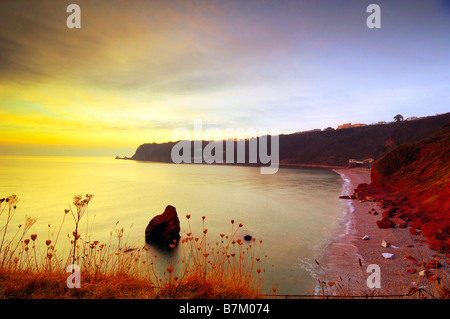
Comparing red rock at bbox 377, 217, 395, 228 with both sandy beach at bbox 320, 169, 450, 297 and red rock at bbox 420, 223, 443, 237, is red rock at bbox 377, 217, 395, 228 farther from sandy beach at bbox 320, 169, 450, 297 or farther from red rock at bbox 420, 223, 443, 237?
red rock at bbox 420, 223, 443, 237

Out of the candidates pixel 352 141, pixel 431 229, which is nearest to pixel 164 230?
pixel 431 229

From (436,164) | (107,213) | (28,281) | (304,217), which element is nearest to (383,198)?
(436,164)

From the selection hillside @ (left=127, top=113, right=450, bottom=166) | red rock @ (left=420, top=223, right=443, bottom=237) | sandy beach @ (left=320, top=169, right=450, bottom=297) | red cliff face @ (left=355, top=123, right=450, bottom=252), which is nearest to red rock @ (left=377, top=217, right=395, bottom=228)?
sandy beach @ (left=320, top=169, right=450, bottom=297)

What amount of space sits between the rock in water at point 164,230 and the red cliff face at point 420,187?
1294 cm

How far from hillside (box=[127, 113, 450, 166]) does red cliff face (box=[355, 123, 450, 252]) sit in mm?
79387

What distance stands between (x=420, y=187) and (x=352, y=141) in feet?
397

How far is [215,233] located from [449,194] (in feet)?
46.0

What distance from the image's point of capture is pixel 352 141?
410 feet

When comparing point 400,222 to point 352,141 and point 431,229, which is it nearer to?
point 431,229

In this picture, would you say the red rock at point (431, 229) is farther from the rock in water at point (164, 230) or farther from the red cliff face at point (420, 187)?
the rock in water at point (164, 230)

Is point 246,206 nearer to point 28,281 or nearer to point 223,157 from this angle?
point 28,281

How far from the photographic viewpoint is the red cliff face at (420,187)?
37.5 ft

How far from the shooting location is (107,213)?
2447 centimetres

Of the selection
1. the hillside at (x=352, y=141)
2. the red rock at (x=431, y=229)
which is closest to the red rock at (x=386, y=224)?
the red rock at (x=431, y=229)
